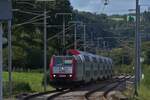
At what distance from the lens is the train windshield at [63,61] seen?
43.4 m

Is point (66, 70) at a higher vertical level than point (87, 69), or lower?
higher

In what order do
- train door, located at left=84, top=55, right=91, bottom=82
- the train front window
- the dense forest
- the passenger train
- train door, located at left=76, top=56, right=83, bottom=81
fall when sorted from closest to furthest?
1. the passenger train
2. the train front window
3. train door, located at left=76, top=56, right=83, bottom=81
4. train door, located at left=84, top=55, right=91, bottom=82
5. the dense forest

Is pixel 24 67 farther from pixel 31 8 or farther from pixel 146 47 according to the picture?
pixel 146 47

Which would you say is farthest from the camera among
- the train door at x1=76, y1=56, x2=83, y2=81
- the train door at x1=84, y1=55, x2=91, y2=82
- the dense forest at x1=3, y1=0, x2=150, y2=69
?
the dense forest at x1=3, y1=0, x2=150, y2=69

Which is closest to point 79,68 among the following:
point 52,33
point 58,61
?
point 58,61

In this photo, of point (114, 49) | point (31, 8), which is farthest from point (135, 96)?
point (114, 49)

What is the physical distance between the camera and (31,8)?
86062 mm

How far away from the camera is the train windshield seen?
43.4 meters

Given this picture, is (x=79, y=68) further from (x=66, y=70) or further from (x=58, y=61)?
(x=58, y=61)

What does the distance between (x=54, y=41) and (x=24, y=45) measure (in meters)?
5.70

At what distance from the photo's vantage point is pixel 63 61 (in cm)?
4359

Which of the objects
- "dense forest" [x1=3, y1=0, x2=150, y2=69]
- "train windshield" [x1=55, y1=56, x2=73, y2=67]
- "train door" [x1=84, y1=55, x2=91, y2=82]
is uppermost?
"dense forest" [x1=3, y1=0, x2=150, y2=69]

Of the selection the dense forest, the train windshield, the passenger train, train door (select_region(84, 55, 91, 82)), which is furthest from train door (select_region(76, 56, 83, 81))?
the dense forest

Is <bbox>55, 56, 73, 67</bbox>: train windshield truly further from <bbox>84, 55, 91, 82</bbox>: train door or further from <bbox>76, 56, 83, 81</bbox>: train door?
<bbox>84, 55, 91, 82</bbox>: train door
